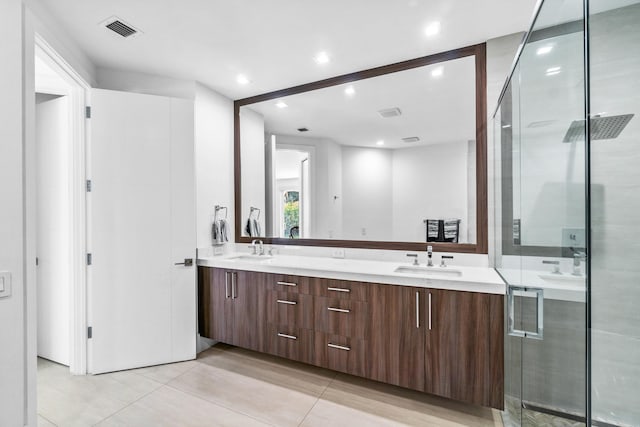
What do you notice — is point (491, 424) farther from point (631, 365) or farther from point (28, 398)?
point (28, 398)

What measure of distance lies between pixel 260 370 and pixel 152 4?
A: 280 cm

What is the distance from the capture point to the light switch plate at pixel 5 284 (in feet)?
4.64

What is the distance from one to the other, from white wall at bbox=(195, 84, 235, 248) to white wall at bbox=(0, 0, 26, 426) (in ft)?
4.65

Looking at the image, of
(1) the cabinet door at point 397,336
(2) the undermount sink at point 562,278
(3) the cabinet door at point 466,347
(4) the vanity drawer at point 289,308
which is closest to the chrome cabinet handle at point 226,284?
(4) the vanity drawer at point 289,308

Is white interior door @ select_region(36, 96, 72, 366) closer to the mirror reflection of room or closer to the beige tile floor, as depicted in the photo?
the beige tile floor

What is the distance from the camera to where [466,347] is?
1803 mm

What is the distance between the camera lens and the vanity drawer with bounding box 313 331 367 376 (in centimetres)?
212

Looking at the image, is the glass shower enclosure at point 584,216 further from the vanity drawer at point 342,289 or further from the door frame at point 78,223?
the door frame at point 78,223

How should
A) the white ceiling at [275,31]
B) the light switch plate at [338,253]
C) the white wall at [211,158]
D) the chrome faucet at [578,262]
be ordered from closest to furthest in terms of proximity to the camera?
the chrome faucet at [578,262] → the white ceiling at [275,31] → the light switch plate at [338,253] → the white wall at [211,158]

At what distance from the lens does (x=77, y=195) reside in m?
2.42

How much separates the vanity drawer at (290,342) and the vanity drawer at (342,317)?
15 centimetres

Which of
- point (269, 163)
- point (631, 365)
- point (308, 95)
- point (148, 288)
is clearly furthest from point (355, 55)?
point (148, 288)

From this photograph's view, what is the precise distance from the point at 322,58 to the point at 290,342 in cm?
237

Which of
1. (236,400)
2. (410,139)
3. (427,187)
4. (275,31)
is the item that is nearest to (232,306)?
(236,400)
